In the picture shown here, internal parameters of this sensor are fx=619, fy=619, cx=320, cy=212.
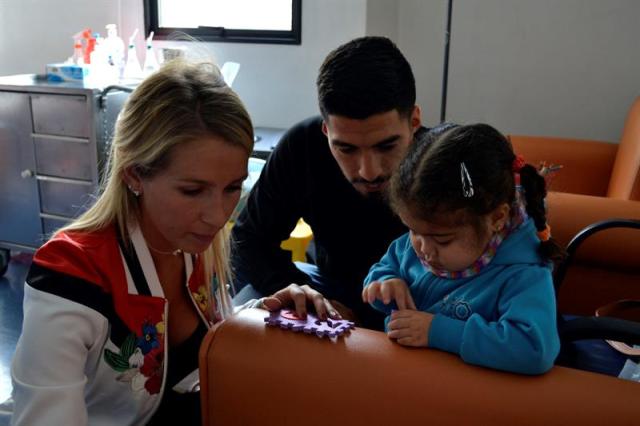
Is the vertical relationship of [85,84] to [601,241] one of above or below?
above

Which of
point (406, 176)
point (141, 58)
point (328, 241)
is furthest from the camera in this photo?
Answer: point (141, 58)

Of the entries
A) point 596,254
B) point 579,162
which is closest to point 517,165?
point 596,254

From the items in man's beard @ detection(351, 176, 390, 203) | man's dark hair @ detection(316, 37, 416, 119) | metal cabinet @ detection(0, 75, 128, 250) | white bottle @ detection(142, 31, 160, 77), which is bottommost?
metal cabinet @ detection(0, 75, 128, 250)

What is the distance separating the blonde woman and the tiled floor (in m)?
1.08

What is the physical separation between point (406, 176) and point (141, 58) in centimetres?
288

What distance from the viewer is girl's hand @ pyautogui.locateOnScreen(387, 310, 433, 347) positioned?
2.92 ft

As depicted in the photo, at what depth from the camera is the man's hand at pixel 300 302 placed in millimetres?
1019

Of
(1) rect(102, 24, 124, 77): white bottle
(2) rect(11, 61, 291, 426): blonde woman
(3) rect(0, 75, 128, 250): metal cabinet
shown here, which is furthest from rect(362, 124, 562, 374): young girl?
(1) rect(102, 24, 124, 77): white bottle

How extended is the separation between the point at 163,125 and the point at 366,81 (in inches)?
16.8

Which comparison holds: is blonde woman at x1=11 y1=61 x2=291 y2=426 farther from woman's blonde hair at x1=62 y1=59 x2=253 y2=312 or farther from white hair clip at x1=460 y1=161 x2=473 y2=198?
white hair clip at x1=460 y1=161 x2=473 y2=198

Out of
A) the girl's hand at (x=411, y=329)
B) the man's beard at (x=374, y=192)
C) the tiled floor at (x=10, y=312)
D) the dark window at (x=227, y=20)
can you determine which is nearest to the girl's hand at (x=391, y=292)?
the girl's hand at (x=411, y=329)

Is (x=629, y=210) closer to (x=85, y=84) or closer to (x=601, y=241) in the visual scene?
(x=601, y=241)

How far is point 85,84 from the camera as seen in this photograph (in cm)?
274

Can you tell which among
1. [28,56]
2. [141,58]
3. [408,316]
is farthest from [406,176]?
[28,56]
